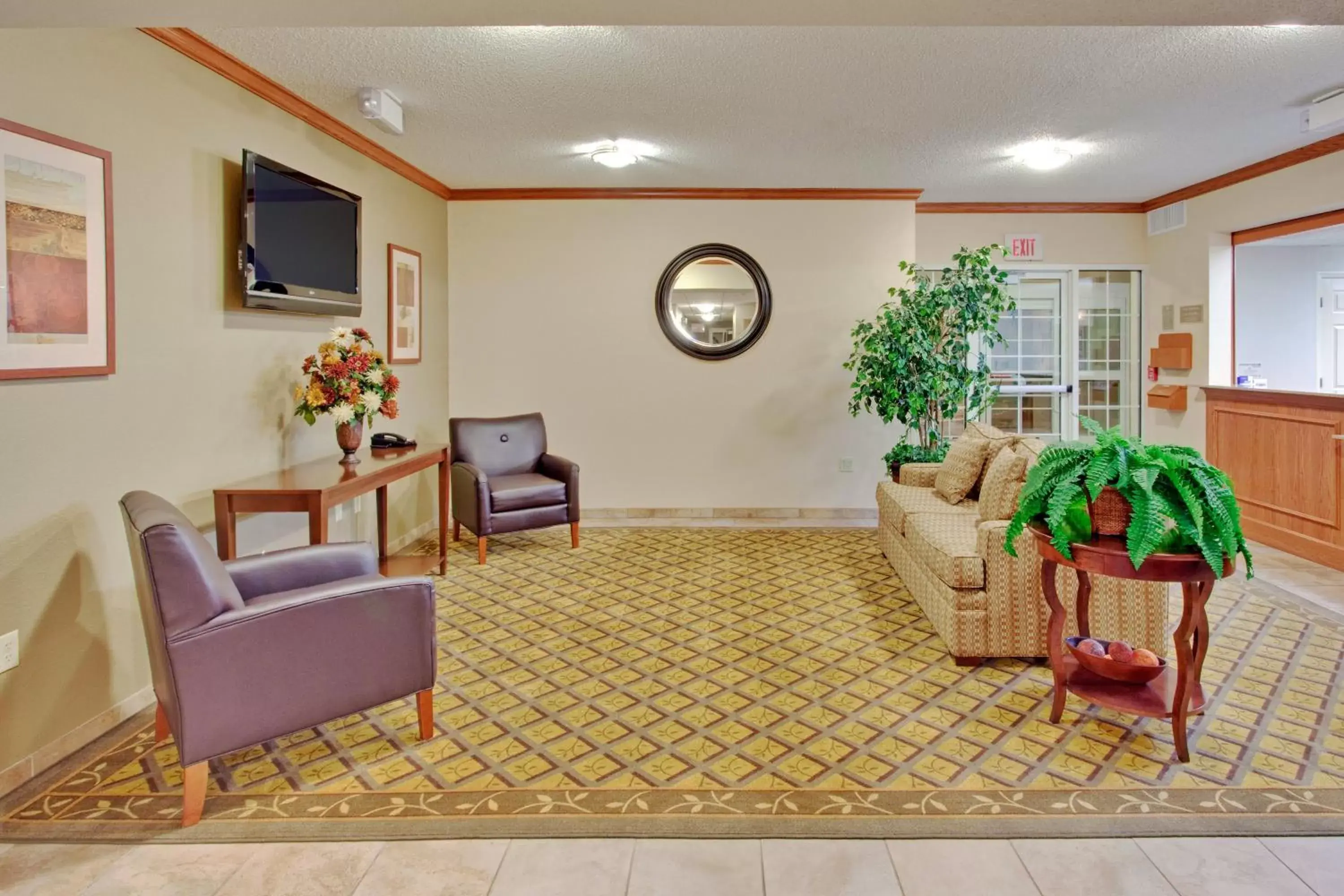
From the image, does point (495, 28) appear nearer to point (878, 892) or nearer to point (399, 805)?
point (399, 805)

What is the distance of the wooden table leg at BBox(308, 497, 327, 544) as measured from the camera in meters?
Result: 3.09

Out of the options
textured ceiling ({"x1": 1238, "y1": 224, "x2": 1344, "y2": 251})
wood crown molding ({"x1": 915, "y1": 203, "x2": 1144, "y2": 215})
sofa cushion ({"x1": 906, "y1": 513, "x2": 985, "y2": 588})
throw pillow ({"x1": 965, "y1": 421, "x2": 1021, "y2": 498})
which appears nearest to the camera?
sofa cushion ({"x1": 906, "y1": 513, "x2": 985, "y2": 588})

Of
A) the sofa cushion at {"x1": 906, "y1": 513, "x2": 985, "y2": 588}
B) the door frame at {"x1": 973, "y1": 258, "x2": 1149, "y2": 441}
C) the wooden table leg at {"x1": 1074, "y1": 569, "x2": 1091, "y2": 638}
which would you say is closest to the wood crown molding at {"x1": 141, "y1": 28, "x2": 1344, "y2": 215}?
the door frame at {"x1": 973, "y1": 258, "x2": 1149, "y2": 441}

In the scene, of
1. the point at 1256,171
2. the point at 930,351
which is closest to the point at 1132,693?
the point at 930,351

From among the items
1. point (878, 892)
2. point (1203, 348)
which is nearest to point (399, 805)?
point (878, 892)

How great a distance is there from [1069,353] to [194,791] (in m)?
6.74

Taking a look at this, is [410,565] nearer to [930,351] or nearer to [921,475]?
[921,475]

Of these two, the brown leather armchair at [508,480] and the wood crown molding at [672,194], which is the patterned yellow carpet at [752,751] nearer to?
the brown leather armchair at [508,480]

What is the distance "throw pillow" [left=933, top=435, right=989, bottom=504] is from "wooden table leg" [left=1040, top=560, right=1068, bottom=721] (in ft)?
5.19

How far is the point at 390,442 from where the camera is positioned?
4465mm

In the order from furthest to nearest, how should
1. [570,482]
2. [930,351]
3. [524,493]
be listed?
[930,351] → [570,482] → [524,493]

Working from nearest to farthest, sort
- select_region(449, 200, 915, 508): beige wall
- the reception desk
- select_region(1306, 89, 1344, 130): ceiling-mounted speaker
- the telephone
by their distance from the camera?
select_region(1306, 89, 1344, 130): ceiling-mounted speaker, the telephone, the reception desk, select_region(449, 200, 915, 508): beige wall

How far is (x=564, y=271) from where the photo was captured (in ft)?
20.2

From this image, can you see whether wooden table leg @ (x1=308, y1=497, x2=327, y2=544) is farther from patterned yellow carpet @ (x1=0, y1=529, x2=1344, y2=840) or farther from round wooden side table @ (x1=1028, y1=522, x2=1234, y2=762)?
round wooden side table @ (x1=1028, y1=522, x2=1234, y2=762)
